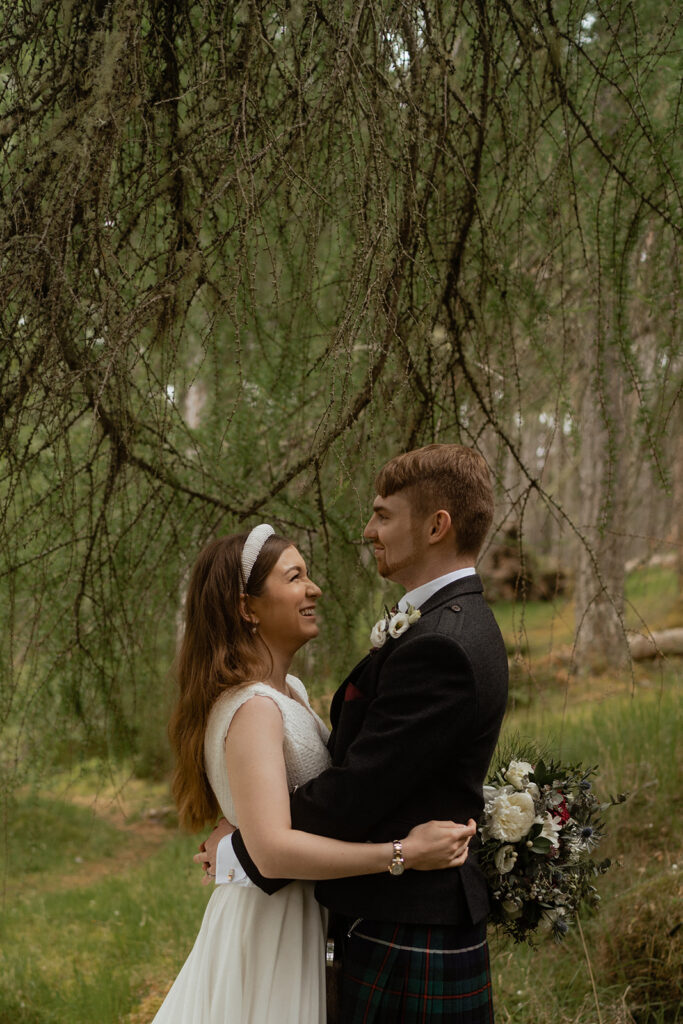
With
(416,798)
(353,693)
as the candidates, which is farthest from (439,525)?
(416,798)

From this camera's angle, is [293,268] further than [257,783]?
Yes

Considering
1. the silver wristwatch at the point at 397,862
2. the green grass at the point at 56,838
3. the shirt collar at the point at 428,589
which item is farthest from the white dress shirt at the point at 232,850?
the green grass at the point at 56,838

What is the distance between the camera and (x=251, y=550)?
216 cm

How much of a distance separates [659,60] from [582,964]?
10.2ft

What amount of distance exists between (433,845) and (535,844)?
42 cm

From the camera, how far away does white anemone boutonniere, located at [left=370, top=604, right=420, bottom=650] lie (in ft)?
6.14

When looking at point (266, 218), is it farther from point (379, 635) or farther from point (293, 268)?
point (379, 635)

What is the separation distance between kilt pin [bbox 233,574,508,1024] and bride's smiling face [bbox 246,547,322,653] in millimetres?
249

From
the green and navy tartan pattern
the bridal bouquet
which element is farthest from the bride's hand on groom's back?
the bridal bouquet

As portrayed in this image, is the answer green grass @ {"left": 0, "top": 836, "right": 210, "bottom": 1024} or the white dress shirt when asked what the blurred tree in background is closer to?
the white dress shirt

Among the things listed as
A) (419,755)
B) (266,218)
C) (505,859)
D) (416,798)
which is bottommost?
(505,859)

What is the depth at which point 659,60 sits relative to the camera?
2.32m

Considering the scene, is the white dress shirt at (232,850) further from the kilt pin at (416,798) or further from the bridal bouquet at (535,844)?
the bridal bouquet at (535,844)

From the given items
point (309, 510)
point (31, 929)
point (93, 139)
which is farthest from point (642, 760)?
point (93, 139)
